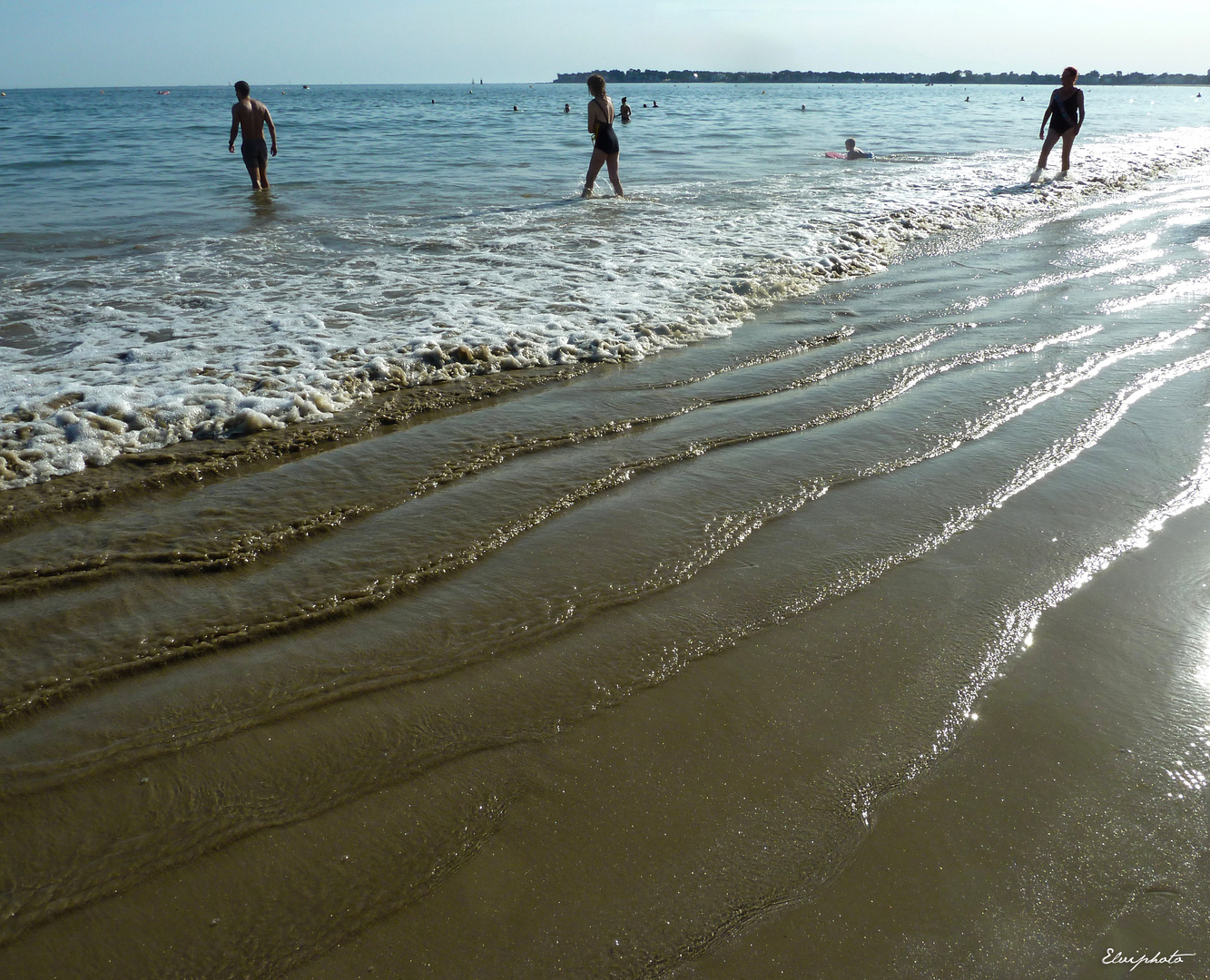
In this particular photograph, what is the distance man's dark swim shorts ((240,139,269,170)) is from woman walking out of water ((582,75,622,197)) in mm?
5256

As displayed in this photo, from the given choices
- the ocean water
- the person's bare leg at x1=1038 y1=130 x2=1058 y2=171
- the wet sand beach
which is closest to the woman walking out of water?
the ocean water

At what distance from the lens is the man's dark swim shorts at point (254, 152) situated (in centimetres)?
1314

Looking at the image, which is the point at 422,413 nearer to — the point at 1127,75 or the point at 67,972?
the point at 67,972

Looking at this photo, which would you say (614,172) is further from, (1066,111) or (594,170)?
(1066,111)

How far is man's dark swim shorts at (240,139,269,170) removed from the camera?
1314 cm

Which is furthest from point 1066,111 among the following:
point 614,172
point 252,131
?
point 252,131

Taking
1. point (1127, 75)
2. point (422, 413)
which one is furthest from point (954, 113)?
point (1127, 75)

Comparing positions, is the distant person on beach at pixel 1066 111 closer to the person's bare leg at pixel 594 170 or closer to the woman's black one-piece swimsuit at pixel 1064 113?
the woman's black one-piece swimsuit at pixel 1064 113

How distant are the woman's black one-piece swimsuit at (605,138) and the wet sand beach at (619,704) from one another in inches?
369

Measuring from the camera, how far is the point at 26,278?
752cm

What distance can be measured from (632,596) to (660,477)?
999 millimetres

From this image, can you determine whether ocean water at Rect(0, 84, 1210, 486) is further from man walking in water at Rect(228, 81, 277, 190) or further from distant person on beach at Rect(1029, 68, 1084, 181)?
distant person on beach at Rect(1029, 68, 1084, 181)

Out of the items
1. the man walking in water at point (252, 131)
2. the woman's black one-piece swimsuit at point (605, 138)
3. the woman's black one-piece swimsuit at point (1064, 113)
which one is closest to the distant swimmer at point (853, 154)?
the woman's black one-piece swimsuit at point (1064, 113)
